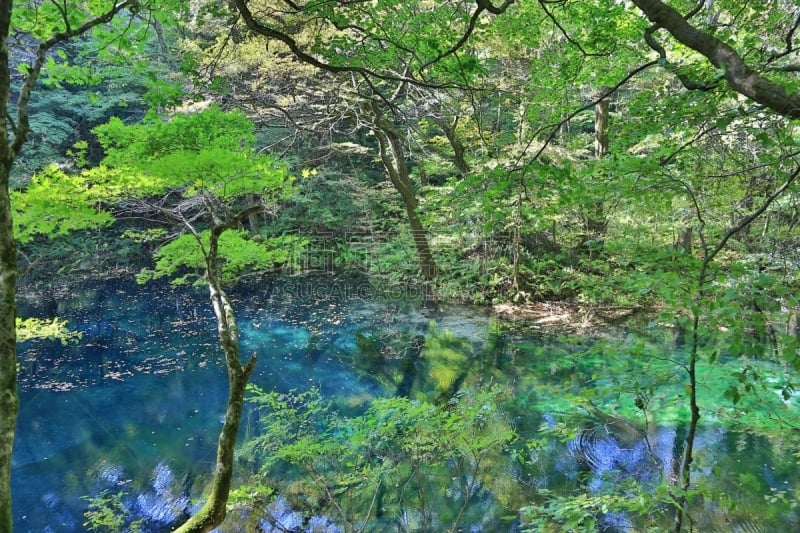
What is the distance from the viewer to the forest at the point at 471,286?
2664 mm

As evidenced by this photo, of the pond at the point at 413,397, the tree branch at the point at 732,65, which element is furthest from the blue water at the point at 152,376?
the tree branch at the point at 732,65

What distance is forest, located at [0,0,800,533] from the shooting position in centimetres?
266

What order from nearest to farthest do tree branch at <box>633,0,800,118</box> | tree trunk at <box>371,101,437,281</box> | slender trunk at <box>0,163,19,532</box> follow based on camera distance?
tree branch at <box>633,0,800,118</box> → slender trunk at <box>0,163,19,532</box> → tree trunk at <box>371,101,437,281</box>

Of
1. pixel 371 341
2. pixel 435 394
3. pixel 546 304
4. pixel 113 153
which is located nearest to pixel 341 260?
pixel 371 341

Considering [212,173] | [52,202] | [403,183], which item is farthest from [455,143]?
[52,202]

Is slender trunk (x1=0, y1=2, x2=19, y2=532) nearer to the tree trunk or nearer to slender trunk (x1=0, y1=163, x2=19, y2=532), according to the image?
slender trunk (x1=0, y1=163, x2=19, y2=532)

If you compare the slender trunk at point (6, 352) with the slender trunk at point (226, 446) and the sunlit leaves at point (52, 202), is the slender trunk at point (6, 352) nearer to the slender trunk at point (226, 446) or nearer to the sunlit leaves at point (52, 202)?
the slender trunk at point (226, 446)

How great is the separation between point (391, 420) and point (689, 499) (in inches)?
104

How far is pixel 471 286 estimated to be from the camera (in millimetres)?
12047

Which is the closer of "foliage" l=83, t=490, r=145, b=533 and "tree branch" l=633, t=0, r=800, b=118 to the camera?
"tree branch" l=633, t=0, r=800, b=118

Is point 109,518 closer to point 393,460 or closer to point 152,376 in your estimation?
point 393,460

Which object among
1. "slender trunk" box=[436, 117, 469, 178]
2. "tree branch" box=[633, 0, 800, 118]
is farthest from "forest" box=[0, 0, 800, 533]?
"slender trunk" box=[436, 117, 469, 178]

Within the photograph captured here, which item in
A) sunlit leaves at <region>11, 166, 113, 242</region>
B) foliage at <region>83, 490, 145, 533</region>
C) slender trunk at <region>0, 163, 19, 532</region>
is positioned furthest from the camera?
sunlit leaves at <region>11, 166, 113, 242</region>

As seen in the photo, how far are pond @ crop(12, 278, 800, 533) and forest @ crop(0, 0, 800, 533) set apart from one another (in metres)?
0.06
